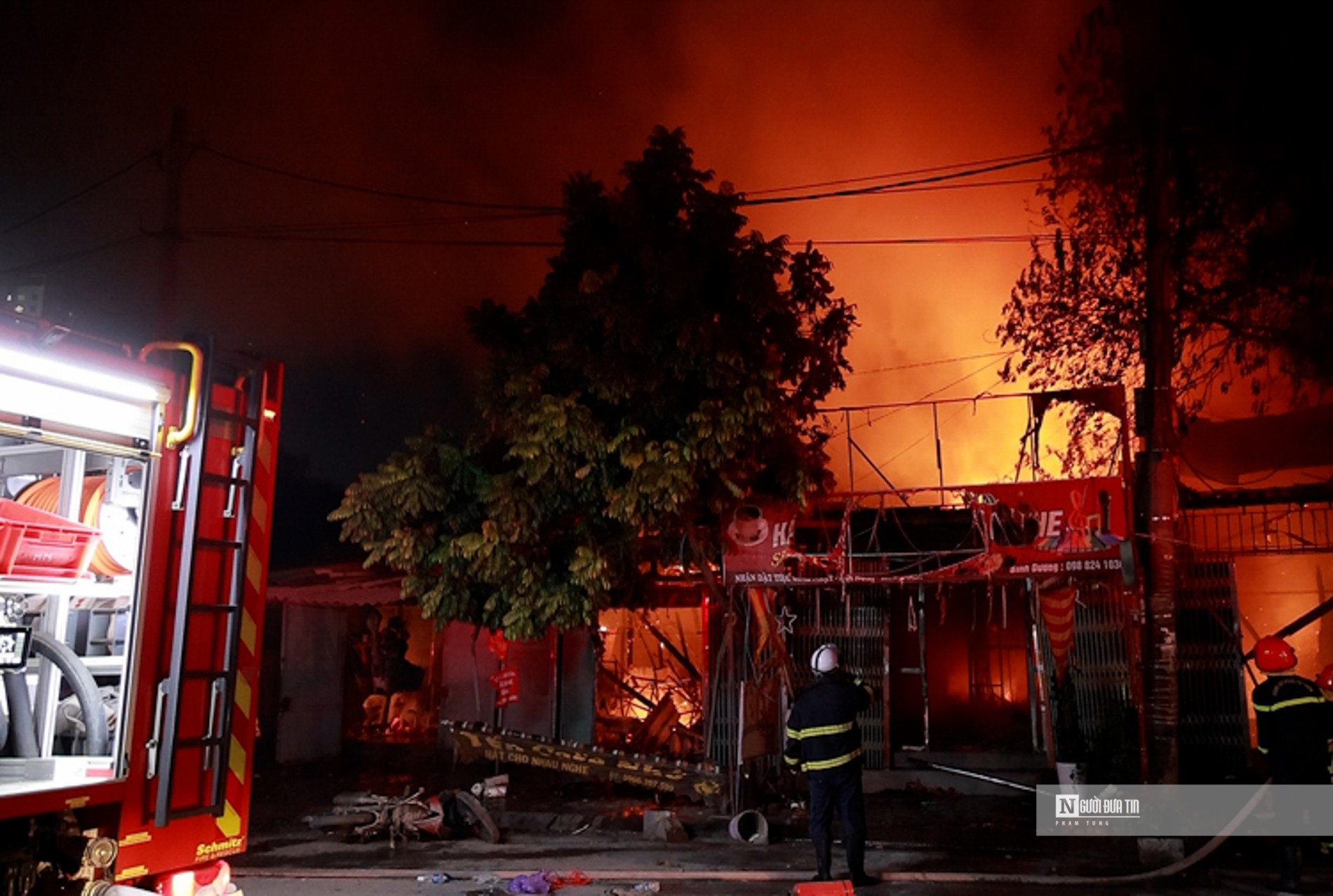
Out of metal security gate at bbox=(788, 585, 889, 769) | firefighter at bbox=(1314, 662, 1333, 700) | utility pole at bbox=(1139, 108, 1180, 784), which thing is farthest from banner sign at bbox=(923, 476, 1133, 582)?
metal security gate at bbox=(788, 585, 889, 769)

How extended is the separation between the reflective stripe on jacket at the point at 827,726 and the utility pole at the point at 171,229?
775 centimetres

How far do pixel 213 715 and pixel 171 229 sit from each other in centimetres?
959

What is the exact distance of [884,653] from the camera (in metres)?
13.1

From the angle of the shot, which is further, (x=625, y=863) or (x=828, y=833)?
(x=625, y=863)

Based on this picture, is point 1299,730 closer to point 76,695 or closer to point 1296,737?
point 1296,737

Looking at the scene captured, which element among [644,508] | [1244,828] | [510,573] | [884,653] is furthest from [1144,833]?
[510,573]

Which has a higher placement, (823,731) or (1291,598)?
(1291,598)

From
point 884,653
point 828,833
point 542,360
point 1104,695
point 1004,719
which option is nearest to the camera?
point 828,833

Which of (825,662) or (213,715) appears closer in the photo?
(213,715)

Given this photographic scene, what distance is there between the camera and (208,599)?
4.35m

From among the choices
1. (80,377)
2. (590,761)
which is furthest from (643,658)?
(80,377)

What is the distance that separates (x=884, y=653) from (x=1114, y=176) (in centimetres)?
627

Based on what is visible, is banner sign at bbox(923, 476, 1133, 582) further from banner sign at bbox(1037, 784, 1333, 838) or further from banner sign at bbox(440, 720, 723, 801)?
banner sign at bbox(440, 720, 723, 801)

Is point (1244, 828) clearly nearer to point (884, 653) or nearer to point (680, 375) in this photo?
point (884, 653)
